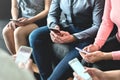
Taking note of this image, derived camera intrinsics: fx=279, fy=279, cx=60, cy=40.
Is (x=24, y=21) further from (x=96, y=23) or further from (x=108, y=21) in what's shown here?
(x=108, y=21)

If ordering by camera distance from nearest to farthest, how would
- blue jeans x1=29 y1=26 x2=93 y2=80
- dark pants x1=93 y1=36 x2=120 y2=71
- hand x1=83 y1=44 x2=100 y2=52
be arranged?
dark pants x1=93 y1=36 x2=120 y2=71 → hand x1=83 y1=44 x2=100 y2=52 → blue jeans x1=29 y1=26 x2=93 y2=80

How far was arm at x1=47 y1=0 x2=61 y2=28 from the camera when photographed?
2.16m

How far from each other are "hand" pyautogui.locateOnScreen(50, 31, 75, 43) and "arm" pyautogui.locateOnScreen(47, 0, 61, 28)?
0.16 m

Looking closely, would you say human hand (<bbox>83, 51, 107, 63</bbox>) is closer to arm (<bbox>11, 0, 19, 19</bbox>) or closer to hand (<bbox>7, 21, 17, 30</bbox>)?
hand (<bbox>7, 21, 17, 30</bbox>)

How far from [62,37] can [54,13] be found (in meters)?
0.32

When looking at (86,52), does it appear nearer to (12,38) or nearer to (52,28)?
(52,28)

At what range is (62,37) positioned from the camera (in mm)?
1957

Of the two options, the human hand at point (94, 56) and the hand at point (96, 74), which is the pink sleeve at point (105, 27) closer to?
the human hand at point (94, 56)

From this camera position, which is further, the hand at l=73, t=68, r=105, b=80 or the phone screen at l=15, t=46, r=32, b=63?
the phone screen at l=15, t=46, r=32, b=63

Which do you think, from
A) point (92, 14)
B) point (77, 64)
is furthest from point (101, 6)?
point (77, 64)

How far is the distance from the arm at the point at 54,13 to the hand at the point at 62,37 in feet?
0.54

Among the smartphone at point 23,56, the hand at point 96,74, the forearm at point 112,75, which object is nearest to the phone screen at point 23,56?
the smartphone at point 23,56

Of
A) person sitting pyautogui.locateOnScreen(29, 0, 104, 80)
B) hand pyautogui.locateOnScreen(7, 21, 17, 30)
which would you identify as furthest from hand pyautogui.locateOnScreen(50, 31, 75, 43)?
hand pyautogui.locateOnScreen(7, 21, 17, 30)

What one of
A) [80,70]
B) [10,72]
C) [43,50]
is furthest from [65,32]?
[10,72]
